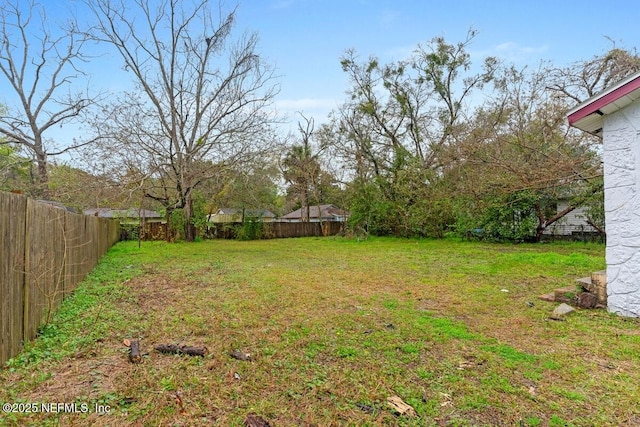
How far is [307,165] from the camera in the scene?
857 inches

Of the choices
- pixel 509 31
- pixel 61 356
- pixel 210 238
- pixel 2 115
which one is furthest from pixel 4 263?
pixel 210 238

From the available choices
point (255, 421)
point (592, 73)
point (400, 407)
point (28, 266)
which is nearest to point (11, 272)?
point (28, 266)

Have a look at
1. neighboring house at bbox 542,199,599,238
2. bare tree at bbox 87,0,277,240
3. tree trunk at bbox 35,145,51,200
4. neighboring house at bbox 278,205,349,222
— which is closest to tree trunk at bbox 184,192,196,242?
bare tree at bbox 87,0,277,240

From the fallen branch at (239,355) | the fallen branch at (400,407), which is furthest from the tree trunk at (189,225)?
the fallen branch at (400,407)

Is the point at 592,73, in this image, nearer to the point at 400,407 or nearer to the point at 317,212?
the point at 400,407

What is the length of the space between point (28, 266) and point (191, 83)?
13.1 metres

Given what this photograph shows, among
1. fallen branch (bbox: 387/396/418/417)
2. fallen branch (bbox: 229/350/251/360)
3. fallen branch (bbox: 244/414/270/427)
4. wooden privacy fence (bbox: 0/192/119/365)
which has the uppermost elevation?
wooden privacy fence (bbox: 0/192/119/365)

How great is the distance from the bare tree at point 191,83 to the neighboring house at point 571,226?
459 inches

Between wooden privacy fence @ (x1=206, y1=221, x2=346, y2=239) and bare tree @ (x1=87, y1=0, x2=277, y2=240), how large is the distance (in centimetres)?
447

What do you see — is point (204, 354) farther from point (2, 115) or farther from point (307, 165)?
point (307, 165)

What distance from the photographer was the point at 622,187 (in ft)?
13.0

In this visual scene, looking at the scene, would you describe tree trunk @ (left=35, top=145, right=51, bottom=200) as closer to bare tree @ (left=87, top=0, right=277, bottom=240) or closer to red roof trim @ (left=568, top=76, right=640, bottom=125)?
bare tree @ (left=87, top=0, right=277, bottom=240)

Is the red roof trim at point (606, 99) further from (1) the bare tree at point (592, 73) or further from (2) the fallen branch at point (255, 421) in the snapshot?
(1) the bare tree at point (592, 73)

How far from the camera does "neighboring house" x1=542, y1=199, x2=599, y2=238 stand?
12.9m
